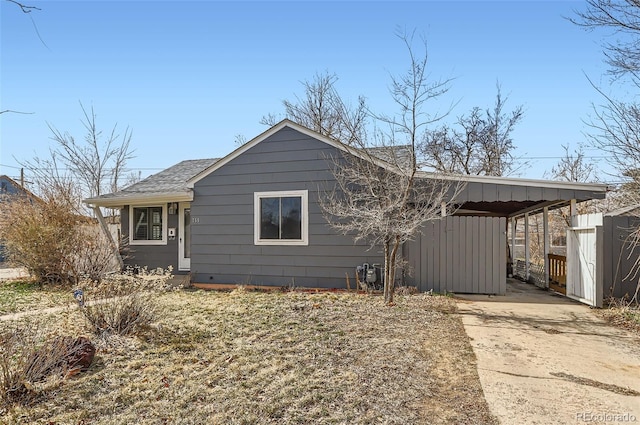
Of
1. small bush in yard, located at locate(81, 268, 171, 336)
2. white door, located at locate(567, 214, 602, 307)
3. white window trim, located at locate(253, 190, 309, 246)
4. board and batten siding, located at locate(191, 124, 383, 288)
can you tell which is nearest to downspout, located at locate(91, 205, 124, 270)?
board and batten siding, located at locate(191, 124, 383, 288)

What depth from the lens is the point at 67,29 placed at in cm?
463

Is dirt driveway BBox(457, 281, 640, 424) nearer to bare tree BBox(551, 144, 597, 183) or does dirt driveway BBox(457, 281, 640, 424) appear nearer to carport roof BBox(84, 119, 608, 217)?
carport roof BBox(84, 119, 608, 217)

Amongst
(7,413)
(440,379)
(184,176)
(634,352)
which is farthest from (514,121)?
(7,413)

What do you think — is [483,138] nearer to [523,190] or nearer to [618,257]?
[523,190]

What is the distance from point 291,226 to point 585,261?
5.94 m

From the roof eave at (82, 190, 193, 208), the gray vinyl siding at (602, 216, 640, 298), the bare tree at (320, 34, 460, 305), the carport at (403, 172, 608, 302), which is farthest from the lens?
the roof eave at (82, 190, 193, 208)

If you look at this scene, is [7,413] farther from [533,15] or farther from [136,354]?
[533,15]

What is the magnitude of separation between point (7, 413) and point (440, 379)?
359cm

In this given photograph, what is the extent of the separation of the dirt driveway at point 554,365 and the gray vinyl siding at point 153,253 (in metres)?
7.71

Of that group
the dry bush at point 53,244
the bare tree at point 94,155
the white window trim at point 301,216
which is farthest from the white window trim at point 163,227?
the bare tree at point 94,155

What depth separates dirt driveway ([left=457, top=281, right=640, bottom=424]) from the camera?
3160mm

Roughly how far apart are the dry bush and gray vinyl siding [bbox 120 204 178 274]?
1.19 m

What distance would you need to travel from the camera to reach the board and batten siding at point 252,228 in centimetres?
895

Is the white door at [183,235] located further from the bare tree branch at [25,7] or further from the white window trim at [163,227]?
the bare tree branch at [25,7]
